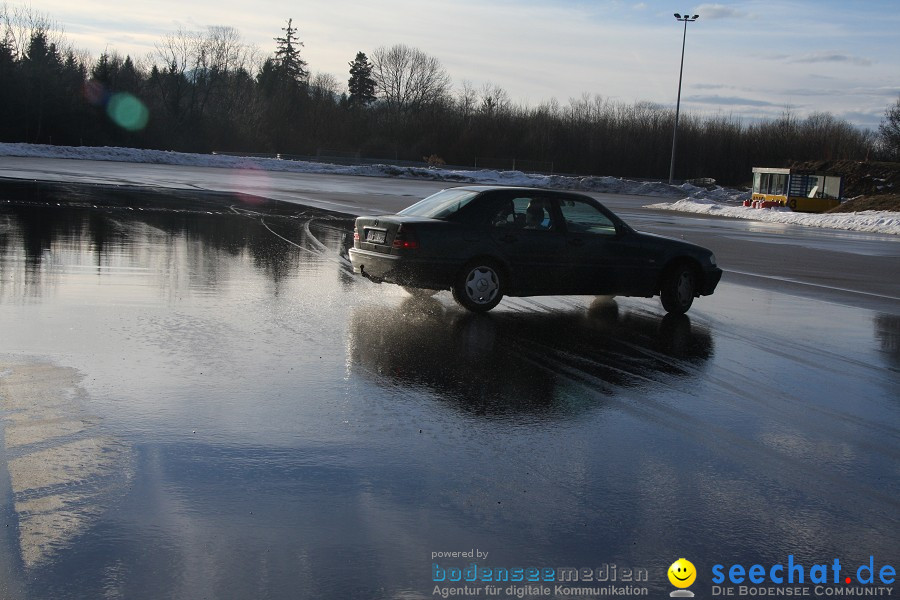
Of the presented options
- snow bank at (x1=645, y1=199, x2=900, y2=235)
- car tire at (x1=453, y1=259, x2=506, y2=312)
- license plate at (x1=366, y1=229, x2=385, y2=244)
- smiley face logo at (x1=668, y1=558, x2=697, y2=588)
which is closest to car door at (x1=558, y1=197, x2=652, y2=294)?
car tire at (x1=453, y1=259, x2=506, y2=312)

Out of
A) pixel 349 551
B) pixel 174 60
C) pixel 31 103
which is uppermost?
pixel 174 60

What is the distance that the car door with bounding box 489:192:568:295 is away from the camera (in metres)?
11.2

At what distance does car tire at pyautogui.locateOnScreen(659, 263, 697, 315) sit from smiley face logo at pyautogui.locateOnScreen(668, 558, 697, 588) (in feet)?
25.6

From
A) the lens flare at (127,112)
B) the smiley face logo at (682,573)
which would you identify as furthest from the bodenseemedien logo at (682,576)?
the lens flare at (127,112)

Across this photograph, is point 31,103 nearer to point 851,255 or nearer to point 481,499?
point 851,255

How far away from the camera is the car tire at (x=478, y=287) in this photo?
36.0 ft

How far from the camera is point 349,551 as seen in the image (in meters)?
4.24

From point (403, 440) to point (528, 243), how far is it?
566cm

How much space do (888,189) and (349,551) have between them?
206ft

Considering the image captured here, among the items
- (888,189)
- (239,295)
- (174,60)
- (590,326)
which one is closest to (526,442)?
(590,326)

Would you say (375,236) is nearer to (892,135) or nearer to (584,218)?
(584,218)

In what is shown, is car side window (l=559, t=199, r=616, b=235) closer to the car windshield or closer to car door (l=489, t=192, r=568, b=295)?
Answer: car door (l=489, t=192, r=568, b=295)

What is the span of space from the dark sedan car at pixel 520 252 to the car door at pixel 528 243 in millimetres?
12

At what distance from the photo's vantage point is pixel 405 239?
10.8 metres
